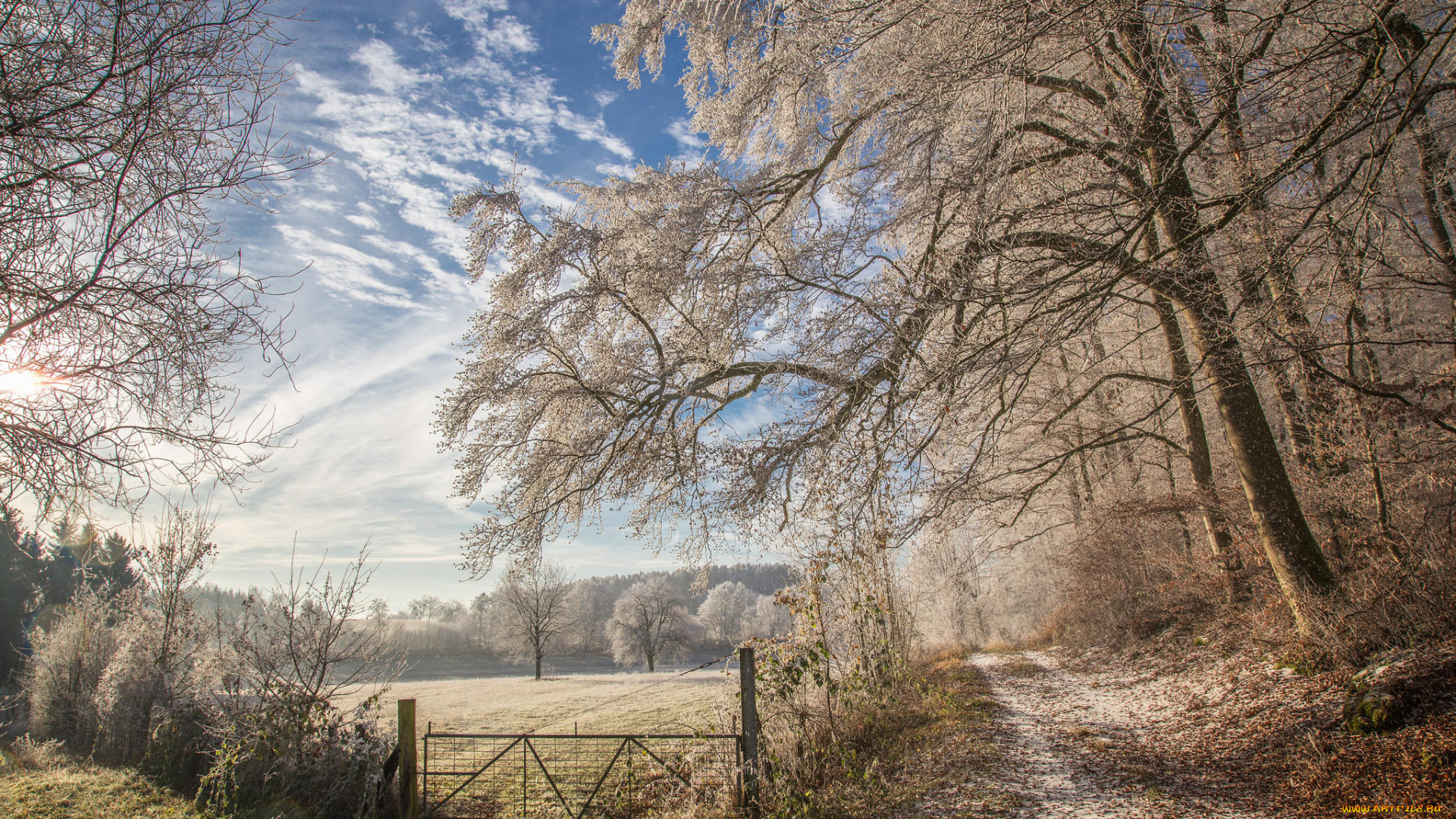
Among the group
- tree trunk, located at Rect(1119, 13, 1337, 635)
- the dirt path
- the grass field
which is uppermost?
tree trunk, located at Rect(1119, 13, 1337, 635)

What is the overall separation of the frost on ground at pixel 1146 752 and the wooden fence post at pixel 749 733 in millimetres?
1599

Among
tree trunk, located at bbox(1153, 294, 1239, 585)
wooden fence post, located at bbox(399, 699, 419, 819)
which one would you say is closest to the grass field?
wooden fence post, located at bbox(399, 699, 419, 819)

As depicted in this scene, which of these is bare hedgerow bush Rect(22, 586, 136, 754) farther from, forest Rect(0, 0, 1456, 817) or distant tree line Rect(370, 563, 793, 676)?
distant tree line Rect(370, 563, 793, 676)

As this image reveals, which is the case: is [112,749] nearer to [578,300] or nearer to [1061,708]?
[578,300]

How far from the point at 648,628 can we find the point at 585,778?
3236 centimetres

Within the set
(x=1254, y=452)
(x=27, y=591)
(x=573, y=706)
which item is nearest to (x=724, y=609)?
(x=573, y=706)

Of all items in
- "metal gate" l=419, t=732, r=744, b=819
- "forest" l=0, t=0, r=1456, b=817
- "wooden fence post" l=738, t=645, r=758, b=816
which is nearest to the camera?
"forest" l=0, t=0, r=1456, b=817

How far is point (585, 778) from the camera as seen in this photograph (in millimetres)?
9922

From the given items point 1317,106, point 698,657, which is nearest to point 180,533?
point 1317,106

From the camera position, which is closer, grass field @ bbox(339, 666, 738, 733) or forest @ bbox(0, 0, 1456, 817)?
forest @ bbox(0, 0, 1456, 817)

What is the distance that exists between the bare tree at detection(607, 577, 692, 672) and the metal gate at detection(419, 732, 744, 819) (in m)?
29.5

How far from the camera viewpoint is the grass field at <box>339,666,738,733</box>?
35.9 ft

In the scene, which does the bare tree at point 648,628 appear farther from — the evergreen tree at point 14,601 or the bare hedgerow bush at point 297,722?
the bare hedgerow bush at point 297,722

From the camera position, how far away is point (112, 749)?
456 inches
